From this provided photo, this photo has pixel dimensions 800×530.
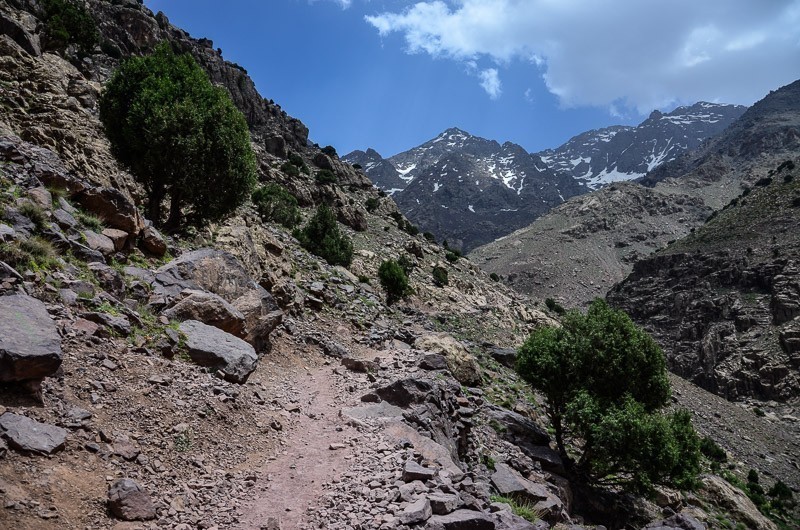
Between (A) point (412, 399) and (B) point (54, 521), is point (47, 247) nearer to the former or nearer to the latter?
(B) point (54, 521)

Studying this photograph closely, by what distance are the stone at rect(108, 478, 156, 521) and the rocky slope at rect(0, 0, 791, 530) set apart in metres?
0.02

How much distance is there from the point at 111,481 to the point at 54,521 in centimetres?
110

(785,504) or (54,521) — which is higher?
(54,521)

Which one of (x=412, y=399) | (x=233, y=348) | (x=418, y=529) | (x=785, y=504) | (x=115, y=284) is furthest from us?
(x=785, y=504)

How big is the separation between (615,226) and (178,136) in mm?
172333

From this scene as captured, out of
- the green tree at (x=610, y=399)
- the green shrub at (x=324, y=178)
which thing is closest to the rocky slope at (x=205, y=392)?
the green tree at (x=610, y=399)

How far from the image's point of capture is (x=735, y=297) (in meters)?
89.0

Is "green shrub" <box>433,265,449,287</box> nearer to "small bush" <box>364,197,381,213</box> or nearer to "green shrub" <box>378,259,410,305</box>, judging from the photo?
"green shrub" <box>378,259,410,305</box>

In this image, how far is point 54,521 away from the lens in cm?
568

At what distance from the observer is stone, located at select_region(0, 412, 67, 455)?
244 inches

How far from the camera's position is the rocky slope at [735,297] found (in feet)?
235

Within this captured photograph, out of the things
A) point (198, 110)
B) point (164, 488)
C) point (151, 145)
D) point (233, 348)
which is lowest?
point (164, 488)

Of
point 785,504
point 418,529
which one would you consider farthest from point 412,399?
point 785,504

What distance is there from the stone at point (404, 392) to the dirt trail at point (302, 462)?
1333mm
